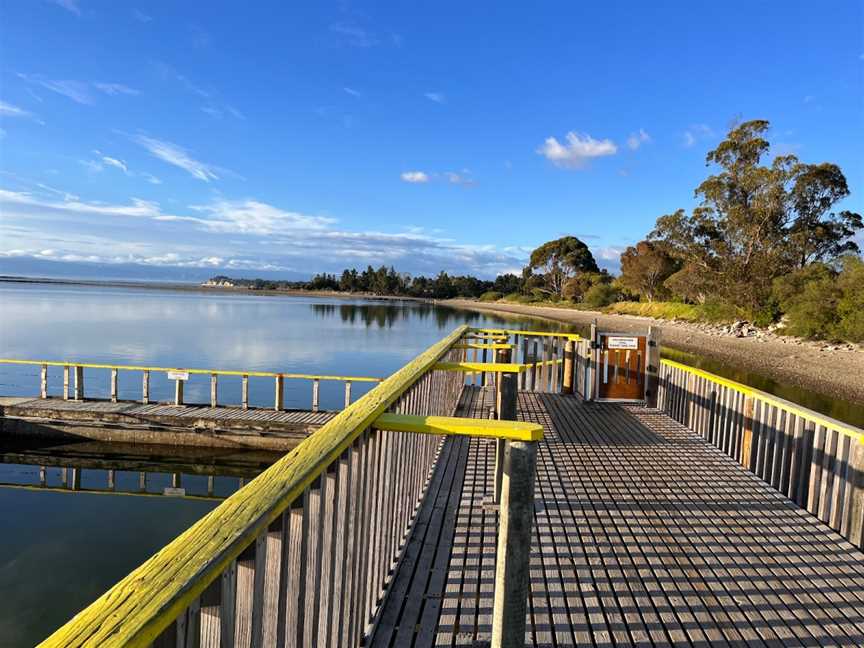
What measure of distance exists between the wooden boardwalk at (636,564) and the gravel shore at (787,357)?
1406 centimetres

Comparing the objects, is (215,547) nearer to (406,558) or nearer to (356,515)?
(356,515)

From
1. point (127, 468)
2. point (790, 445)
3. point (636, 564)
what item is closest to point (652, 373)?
point (790, 445)

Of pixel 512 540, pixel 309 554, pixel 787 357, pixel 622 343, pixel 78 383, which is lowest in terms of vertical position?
pixel 78 383

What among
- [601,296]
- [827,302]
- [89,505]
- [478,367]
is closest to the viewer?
[478,367]

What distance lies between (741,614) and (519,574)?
1736 millimetres

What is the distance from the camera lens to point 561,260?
96.9 metres

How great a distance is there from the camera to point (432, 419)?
2.42m

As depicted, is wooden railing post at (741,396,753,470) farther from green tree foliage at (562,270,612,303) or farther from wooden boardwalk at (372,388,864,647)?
green tree foliage at (562,270,612,303)

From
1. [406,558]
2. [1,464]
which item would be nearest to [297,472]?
[406,558]

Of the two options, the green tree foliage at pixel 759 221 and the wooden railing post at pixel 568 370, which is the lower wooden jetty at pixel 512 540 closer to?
the wooden railing post at pixel 568 370

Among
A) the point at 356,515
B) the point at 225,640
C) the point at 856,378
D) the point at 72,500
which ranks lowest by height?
the point at 72,500

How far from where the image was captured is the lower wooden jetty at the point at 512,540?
51.6 inches

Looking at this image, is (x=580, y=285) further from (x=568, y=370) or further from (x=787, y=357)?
(x=568, y=370)

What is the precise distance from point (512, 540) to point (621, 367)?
24.1 feet
